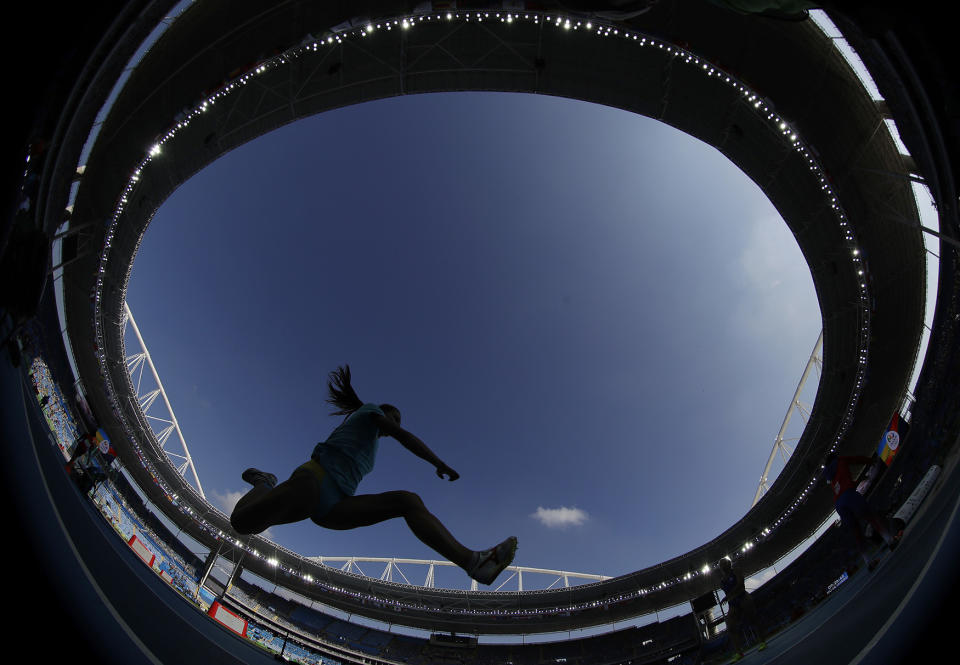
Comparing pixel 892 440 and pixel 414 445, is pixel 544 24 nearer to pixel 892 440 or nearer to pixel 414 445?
pixel 414 445

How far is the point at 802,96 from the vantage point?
42.2ft

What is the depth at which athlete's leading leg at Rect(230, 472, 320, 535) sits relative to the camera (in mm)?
3389

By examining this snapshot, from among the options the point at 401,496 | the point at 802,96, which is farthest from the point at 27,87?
the point at 802,96

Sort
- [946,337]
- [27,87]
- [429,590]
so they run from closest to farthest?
[27,87] → [946,337] → [429,590]

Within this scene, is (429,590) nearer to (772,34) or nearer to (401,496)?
(401,496)

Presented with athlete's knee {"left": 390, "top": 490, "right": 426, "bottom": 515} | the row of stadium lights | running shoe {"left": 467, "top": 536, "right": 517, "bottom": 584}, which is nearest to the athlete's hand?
athlete's knee {"left": 390, "top": 490, "right": 426, "bottom": 515}

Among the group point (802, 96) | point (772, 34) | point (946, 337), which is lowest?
point (946, 337)

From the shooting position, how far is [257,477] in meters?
4.12

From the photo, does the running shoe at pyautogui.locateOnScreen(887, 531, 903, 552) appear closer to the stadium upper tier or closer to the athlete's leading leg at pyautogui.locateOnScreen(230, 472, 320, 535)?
the stadium upper tier

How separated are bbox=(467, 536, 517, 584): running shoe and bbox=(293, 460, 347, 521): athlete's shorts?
1.33m

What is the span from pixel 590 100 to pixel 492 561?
1549 centimetres

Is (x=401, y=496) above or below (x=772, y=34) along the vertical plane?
below

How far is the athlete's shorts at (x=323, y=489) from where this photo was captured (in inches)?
144

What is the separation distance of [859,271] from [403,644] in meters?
28.7
